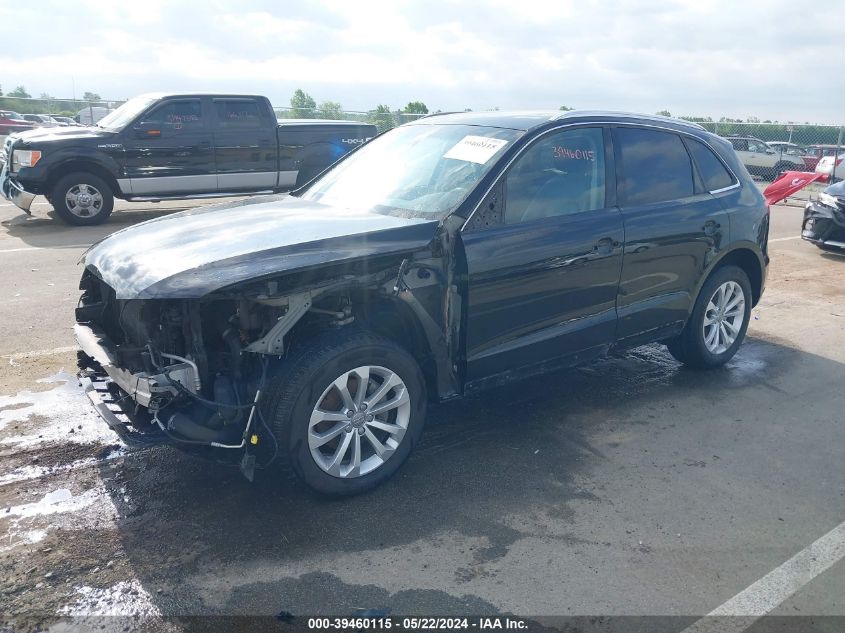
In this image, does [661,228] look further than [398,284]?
Yes

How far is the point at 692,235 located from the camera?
5.03 meters

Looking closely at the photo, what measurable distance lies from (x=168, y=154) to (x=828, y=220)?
9839 millimetres

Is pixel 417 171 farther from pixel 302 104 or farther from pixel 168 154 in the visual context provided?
pixel 302 104

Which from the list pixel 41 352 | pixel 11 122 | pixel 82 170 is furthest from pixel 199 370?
pixel 11 122

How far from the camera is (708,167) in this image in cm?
529

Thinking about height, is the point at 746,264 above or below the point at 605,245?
below

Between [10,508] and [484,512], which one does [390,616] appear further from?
[10,508]

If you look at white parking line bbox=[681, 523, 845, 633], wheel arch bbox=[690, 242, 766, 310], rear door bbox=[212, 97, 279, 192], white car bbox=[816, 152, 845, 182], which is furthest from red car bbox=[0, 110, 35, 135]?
white parking line bbox=[681, 523, 845, 633]

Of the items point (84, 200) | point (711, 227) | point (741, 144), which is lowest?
point (84, 200)

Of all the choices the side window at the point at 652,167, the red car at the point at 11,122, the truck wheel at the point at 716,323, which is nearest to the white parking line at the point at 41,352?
the side window at the point at 652,167

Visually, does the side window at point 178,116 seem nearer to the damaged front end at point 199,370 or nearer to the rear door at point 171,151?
the rear door at point 171,151

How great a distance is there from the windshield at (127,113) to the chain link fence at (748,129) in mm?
8936

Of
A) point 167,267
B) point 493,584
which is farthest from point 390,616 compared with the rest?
point 167,267

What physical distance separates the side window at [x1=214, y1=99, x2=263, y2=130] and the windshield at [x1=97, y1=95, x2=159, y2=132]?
1002 mm
